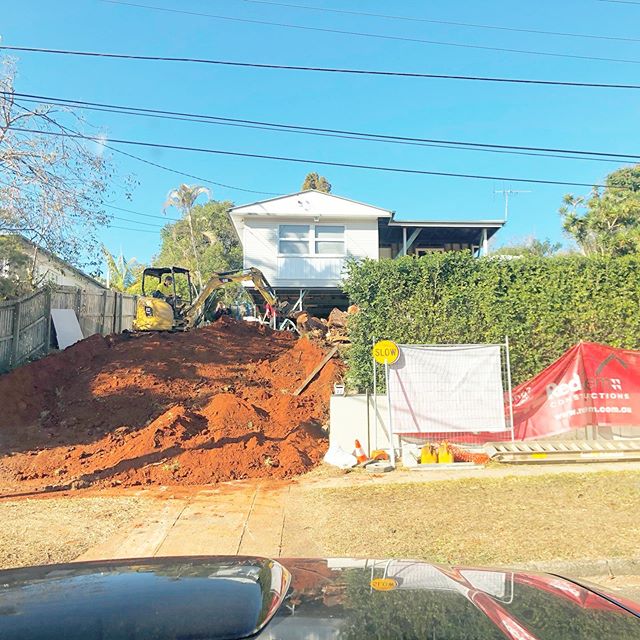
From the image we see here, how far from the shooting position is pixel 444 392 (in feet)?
33.0

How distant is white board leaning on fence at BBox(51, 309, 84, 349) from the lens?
17.4 meters

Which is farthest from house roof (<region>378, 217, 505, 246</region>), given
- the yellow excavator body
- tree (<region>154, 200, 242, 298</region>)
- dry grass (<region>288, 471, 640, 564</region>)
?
tree (<region>154, 200, 242, 298</region>)

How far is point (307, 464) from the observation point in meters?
9.86

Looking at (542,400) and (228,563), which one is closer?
(228,563)

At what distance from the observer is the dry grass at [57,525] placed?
19.5ft

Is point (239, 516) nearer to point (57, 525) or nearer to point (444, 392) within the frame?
point (57, 525)

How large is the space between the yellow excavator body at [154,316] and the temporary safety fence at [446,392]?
10879mm

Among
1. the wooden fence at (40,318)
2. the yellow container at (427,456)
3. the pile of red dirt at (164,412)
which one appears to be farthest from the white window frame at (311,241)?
the yellow container at (427,456)

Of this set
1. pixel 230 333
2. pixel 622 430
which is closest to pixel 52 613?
pixel 622 430

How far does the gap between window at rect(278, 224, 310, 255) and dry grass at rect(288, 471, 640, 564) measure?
1549 centimetres

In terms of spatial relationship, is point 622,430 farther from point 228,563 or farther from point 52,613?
point 52,613

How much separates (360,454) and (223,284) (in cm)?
1064

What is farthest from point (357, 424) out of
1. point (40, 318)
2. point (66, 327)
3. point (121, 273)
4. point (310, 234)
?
point (121, 273)

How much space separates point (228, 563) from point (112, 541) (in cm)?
449
